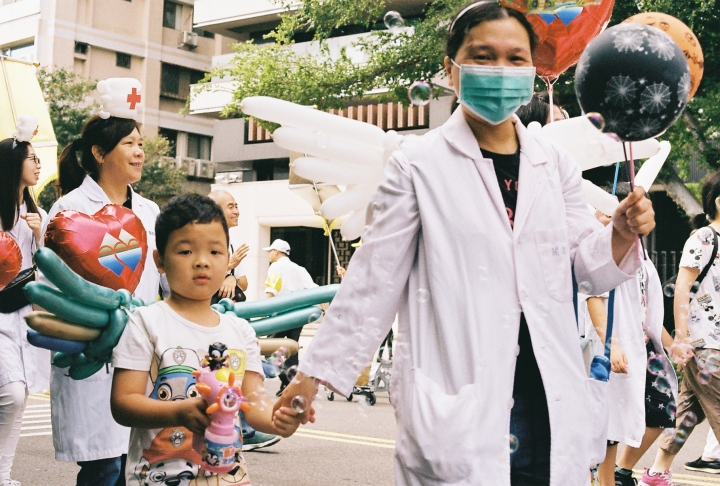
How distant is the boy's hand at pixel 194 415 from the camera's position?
2.59 meters

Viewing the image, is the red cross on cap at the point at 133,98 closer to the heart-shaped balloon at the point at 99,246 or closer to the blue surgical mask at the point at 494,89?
the heart-shaped balloon at the point at 99,246

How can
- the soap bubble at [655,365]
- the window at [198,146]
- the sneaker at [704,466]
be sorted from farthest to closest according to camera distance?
the window at [198,146], the sneaker at [704,466], the soap bubble at [655,365]

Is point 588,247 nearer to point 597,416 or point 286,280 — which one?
point 597,416

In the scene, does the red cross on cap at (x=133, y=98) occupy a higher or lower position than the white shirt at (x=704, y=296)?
higher

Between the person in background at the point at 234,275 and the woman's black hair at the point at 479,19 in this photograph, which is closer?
the woman's black hair at the point at 479,19

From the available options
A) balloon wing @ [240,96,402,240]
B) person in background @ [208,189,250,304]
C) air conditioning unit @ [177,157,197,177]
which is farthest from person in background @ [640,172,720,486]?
air conditioning unit @ [177,157,197,177]

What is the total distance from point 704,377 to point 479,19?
4197mm

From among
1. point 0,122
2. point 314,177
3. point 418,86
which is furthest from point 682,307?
point 0,122

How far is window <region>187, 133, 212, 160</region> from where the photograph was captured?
35062 millimetres

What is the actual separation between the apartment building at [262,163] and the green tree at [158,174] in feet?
5.30

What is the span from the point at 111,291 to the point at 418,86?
1.31 metres

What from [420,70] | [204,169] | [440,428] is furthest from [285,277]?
[204,169]

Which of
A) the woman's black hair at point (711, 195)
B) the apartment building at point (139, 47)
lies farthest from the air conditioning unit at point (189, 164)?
the woman's black hair at point (711, 195)

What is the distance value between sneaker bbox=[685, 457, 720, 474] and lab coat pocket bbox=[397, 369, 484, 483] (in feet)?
16.5
